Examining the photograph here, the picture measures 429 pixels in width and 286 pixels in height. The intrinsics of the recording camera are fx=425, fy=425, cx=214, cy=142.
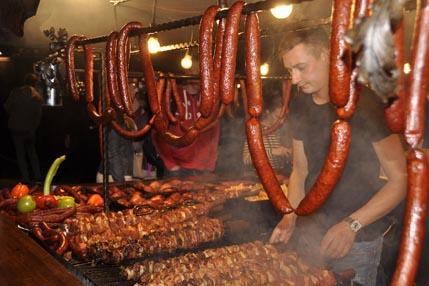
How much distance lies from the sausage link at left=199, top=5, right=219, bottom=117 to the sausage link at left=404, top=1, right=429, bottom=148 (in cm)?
136

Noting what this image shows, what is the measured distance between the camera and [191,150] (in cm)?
833

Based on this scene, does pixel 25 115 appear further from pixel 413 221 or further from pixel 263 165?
pixel 413 221

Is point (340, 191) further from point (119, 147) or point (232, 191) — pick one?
point (119, 147)

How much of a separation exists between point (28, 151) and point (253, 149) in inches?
438

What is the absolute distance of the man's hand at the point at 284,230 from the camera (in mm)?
4203

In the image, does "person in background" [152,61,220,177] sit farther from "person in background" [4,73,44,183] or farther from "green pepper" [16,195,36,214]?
"person in background" [4,73,44,183]

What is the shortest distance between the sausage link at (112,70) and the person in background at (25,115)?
779 cm

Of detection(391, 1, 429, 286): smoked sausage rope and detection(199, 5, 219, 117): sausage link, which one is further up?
detection(199, 5, 219, 117): sausage link

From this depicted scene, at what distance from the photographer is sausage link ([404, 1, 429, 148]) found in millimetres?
1486

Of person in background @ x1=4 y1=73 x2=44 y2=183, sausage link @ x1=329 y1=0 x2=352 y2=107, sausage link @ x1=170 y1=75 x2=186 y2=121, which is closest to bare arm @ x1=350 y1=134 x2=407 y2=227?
sausage link @ x1=329 y1=0 x2=352 y2=107

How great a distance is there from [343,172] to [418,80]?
259cm

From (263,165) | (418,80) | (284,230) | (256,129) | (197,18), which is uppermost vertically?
(197,18)

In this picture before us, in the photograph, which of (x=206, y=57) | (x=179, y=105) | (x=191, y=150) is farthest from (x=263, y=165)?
(x=191, y=150)

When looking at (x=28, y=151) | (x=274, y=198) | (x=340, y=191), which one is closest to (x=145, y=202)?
(x=340, y=191)
